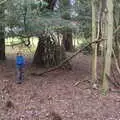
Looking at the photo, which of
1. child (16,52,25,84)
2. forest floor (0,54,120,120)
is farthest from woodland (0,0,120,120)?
child (16,52,25,84)

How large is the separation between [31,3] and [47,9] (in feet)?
6.19

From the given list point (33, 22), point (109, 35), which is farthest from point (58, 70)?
point (109, 35)

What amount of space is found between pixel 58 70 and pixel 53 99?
3760mm

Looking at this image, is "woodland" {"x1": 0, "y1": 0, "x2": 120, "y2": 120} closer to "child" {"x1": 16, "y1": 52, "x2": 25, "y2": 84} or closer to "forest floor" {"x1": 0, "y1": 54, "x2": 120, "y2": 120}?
"forest floor" {"x1": 0, "y1": 54, "x2": 120, "y2": 120}

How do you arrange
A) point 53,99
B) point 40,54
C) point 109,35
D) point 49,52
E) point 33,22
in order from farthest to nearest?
point 40,54 → point 49,52 → point 33,22 → point 109,35 → point 53,99

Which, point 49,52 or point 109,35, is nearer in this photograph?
point 109,35

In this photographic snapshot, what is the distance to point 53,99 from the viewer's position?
7715 millimetres

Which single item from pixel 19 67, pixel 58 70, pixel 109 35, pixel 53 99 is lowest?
pixel 53 99

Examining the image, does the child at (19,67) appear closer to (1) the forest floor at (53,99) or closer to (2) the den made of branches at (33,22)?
(1) the forest floor at (53,99)

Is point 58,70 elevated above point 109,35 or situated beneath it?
situated beneath

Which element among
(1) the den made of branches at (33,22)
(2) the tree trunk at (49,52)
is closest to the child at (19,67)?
(1) the den made of branches at (33,22)

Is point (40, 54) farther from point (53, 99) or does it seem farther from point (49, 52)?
point (53, 99)

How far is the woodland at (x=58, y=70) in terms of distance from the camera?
6950mm

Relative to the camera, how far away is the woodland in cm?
695
